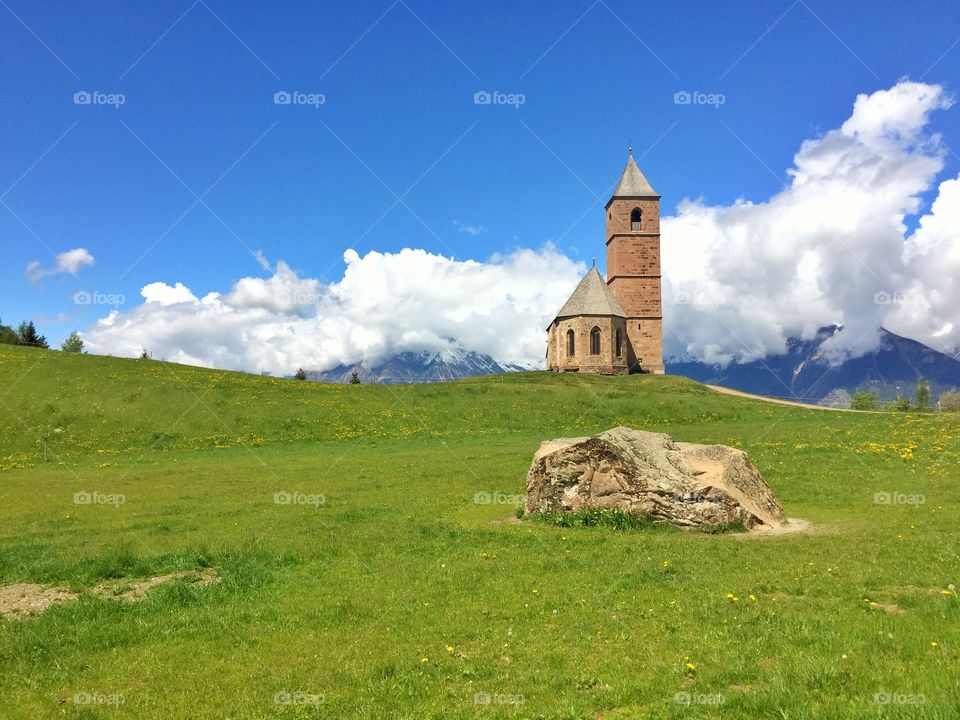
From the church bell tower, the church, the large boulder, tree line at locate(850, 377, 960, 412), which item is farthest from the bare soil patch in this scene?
tree line at locate(850, 377, 960, 412)

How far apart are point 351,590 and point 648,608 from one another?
5.56 meters

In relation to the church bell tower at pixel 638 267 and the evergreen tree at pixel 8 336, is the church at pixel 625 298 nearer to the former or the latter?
the church bell tower at pixel 638 267

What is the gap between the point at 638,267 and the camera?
4070 inches

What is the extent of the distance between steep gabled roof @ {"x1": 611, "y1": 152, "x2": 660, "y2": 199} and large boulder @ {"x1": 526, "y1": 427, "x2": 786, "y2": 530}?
301ft

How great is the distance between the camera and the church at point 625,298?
92000 mm

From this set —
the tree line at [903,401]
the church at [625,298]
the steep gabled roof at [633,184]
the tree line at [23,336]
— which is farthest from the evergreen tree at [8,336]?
the tree line at [903,401]

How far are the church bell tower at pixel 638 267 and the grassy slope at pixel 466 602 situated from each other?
70.9 metres

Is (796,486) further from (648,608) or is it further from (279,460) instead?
(279,460)

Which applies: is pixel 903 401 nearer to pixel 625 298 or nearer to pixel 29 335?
pixel 625 298

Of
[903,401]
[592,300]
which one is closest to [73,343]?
[592,300]

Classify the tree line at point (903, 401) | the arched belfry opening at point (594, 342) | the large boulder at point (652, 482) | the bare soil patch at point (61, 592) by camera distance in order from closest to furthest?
1. the bare soil patch at point (61, 592)
2. the large boulder at point (652, 482)
3. the arched belfry opening at point (594, 342)
4. the tree line at point (903, 401)

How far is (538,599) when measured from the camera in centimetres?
1132

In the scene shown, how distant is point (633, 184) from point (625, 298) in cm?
1978

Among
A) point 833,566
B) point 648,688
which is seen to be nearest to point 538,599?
point 648,688
